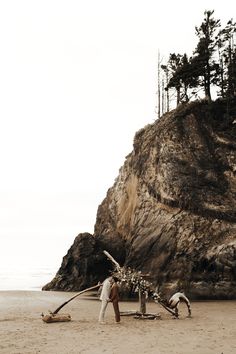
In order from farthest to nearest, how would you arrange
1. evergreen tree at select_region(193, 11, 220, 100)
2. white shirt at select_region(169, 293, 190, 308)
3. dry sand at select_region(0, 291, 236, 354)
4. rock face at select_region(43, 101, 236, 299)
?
1. evergreen tree at select_region(193, 11, 220, 100)
2. rock face at select_region(43, 101, 236, 299)
3. white shirt at select_region(169, 293, 190, 308)
4. dry sand at select_region(0, 291, 236, 354)

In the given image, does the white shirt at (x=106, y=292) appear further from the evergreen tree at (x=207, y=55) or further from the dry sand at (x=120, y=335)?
the evergreen tree at (x=207, y=55)

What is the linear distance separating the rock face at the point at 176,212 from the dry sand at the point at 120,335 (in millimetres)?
9262

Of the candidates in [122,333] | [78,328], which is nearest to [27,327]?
[78,328]

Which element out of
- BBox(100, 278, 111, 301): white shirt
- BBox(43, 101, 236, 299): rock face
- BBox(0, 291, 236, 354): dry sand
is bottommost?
BBox(0, 291, 236, 354): dry sand

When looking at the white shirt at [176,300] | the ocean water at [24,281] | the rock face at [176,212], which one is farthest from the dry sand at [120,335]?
the ocean water at [24,281]

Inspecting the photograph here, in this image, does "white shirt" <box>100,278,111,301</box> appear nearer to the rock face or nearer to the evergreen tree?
the rock face

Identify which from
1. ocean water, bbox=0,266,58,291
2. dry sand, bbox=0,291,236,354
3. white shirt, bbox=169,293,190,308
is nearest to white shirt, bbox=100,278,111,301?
dry sand, bbox=0,291,236,354

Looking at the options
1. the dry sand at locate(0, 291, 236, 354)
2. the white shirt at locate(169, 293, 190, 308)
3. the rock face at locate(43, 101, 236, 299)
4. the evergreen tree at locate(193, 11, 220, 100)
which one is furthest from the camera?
the evergreen tree at locate(193, 11, 220, 100)

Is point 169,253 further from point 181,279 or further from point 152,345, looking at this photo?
point 152,345

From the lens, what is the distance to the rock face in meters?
30.7

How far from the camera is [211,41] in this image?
161ft

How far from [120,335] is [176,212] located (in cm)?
2094

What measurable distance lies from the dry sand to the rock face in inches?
365

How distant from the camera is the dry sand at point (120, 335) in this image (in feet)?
39.1
